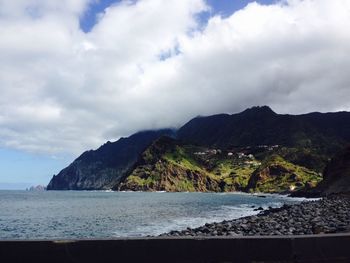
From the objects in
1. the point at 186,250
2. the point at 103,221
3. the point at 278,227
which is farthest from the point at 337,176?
the point at 186,250

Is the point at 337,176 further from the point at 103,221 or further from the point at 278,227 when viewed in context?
the point at 278,227

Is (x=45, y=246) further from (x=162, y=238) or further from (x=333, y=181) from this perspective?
(x=333, y=181)

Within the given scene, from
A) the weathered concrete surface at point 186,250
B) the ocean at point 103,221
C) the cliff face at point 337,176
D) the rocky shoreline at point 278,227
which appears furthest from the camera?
the cliff face at point 337,176

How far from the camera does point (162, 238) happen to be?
29.7 feet

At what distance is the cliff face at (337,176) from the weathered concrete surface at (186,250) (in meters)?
152

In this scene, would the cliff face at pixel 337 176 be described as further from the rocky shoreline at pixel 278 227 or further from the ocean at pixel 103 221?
the rocky shoreline at pixel 278 227

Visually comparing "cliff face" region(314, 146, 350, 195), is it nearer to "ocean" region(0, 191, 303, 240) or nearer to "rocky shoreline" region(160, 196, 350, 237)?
"ocean" region(0, 191, 303, 240)

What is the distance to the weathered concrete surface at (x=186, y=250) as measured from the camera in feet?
28.2

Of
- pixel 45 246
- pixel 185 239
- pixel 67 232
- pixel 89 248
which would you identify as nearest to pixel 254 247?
pixel 185 239

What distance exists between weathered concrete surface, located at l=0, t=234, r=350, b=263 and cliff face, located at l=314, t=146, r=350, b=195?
152 meters

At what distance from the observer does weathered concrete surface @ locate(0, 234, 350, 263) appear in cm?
860

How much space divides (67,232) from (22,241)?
47.8m

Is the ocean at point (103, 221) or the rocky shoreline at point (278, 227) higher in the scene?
the rocky shoreline at point (278, 227)

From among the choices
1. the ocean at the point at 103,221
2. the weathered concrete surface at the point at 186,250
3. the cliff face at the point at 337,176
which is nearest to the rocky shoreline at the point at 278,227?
the ocean at the point at 103,221
